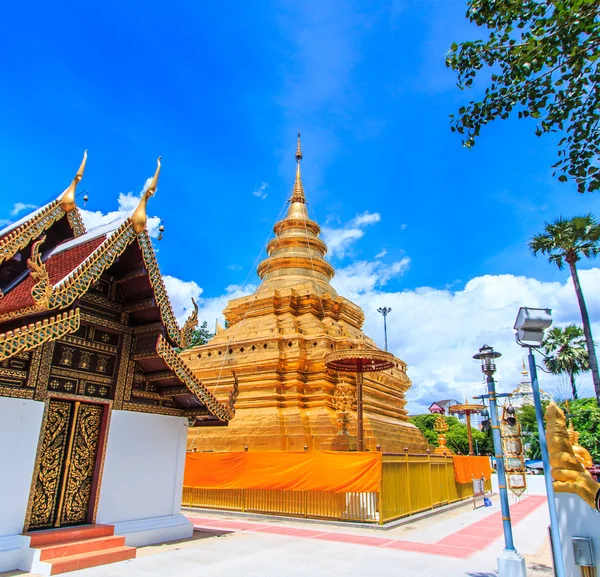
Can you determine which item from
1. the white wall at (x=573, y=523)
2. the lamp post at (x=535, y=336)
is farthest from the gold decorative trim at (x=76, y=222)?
the white wall at (x=573, y=523)

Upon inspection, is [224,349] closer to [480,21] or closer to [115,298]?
[115,298]

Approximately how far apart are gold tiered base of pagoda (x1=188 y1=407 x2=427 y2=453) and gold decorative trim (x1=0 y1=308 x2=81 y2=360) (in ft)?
34.2

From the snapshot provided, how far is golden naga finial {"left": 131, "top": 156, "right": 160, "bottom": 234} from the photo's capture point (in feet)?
26.1

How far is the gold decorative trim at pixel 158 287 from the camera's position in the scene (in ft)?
27.1

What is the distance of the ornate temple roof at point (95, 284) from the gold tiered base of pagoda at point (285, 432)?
7224 millimetres

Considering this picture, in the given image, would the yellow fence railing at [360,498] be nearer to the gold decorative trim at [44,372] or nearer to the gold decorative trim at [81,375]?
the gold decorative trim at [81,375]

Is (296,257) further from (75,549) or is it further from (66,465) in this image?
(75,549)

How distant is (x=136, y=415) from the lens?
8.69 metres

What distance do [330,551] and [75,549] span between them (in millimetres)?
4280

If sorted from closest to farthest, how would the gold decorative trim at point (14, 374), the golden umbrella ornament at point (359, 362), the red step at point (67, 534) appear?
1. the red step at point (67, 534)
2. the gold decorative trim at point (14, 374)
3. the golden umbrella ornament at point (359, 362)

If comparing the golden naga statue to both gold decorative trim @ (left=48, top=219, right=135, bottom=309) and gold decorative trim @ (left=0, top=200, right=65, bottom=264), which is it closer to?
gold decorative trim @ (left=48, top=219, right=135, bottom=309)

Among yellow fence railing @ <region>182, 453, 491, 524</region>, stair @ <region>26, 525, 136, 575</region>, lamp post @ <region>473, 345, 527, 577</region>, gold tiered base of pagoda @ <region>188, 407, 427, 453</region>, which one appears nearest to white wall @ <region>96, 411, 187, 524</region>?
stair @ <region>26, 525, 136, 575</region>

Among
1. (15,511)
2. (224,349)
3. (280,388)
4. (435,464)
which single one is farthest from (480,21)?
(224,349)

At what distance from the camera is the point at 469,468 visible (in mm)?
18516
